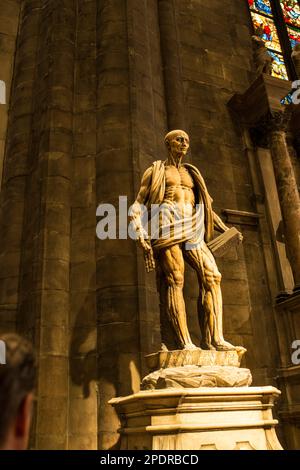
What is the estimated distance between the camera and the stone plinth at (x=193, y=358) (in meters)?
3.67

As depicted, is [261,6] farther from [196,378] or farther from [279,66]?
[196,378]

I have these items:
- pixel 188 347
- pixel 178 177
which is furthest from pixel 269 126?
pixel 188 347

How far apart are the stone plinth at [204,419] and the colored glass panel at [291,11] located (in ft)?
37.0

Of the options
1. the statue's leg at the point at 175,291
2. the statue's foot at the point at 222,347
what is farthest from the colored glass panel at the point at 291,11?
the statue's foot at the point at 222,347

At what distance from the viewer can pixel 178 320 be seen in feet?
12.8

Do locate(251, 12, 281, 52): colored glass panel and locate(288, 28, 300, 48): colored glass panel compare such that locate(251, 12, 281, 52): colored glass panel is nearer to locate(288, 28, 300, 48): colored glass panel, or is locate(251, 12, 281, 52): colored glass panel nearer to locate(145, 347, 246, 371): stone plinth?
locate(288, 28, 300, 48): colored glass panel

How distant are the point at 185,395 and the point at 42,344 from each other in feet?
8.23

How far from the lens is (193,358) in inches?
144

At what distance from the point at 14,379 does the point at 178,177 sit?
3887 mm

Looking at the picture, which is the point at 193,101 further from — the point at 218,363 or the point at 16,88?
the point at 218,363

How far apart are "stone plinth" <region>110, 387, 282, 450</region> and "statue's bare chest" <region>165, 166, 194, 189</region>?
2.16 meters

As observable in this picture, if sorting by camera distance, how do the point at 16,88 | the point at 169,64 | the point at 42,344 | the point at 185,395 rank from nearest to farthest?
the point at 185,395, the point at 42,344, the point at 16,88, the point at 169,64

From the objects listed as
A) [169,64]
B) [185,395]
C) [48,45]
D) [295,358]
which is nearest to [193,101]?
[169,64]
